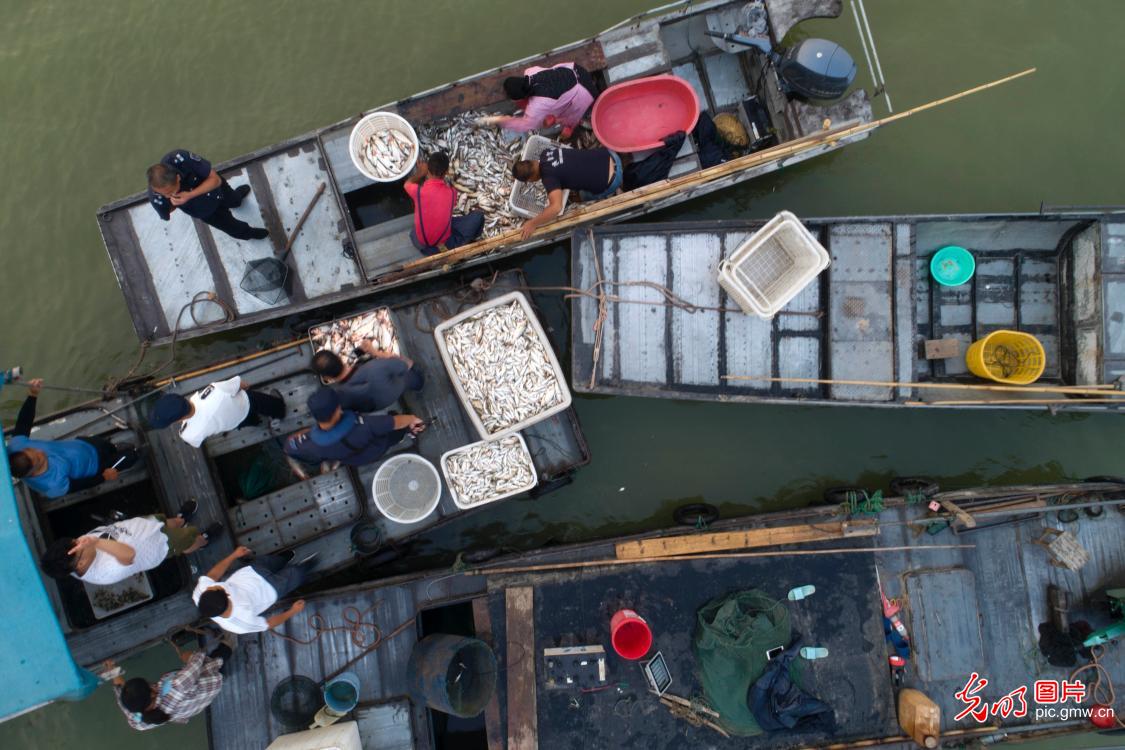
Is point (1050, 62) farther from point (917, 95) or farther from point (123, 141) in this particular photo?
point (123, 141)

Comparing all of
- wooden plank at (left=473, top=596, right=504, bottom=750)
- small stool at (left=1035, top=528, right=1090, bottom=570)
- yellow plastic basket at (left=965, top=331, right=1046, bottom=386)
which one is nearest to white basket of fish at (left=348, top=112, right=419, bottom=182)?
wooden plank at (left=473, top=596, right=504, bottom=750)

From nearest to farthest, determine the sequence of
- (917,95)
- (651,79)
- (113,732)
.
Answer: (651,79)
(113,732)
(917,95)

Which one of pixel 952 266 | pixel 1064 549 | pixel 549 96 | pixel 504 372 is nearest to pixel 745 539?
pixel 504 372

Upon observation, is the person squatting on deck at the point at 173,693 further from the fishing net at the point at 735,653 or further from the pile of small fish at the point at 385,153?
the pile of small fish at the point at 385,153

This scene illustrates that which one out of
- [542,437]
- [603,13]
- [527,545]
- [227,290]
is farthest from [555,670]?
[603,13]

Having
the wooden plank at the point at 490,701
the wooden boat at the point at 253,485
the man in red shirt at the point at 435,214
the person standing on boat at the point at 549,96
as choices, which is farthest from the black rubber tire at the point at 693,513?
the person standing on boat at the point at 549,96

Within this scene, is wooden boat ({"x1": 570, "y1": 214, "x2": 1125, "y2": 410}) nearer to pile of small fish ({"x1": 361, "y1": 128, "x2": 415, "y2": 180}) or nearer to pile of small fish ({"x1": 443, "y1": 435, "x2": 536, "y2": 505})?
pile of small fish ({"x1": 443, "y1": 435, "x2": 536, "y2": 505})
